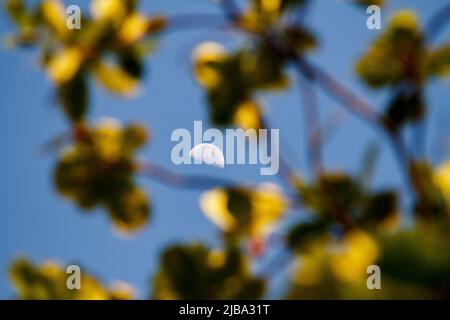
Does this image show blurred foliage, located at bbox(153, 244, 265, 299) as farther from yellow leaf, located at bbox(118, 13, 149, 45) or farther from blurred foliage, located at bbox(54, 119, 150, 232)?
yellow leaf, located at bbox(118, 13, 149, 45)

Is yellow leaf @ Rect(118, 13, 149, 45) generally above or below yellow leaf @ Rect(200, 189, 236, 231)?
above

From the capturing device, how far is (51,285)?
893 mm

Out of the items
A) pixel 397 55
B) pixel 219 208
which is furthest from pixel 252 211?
pixel 397 55

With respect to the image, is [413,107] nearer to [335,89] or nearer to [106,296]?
[335,89]

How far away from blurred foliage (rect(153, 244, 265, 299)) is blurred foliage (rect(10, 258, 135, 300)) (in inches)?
3.6

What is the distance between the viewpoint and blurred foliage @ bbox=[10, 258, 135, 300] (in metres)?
0.85

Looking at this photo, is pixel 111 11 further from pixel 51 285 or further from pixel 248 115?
pixel 51 285

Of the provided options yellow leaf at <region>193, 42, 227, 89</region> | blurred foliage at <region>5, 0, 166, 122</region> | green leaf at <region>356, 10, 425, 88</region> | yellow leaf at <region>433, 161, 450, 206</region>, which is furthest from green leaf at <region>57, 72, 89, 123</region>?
yellow leaf at <region>433, 161, 450, 206</region>

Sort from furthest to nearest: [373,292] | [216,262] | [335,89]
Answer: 1. [335,89]
2. [216,262]
3. [373,292]

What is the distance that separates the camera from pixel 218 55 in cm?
110

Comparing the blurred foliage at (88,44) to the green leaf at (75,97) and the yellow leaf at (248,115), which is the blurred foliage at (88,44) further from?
the yellow leaf at (248,115)

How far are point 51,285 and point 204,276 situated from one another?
0.85 ft
